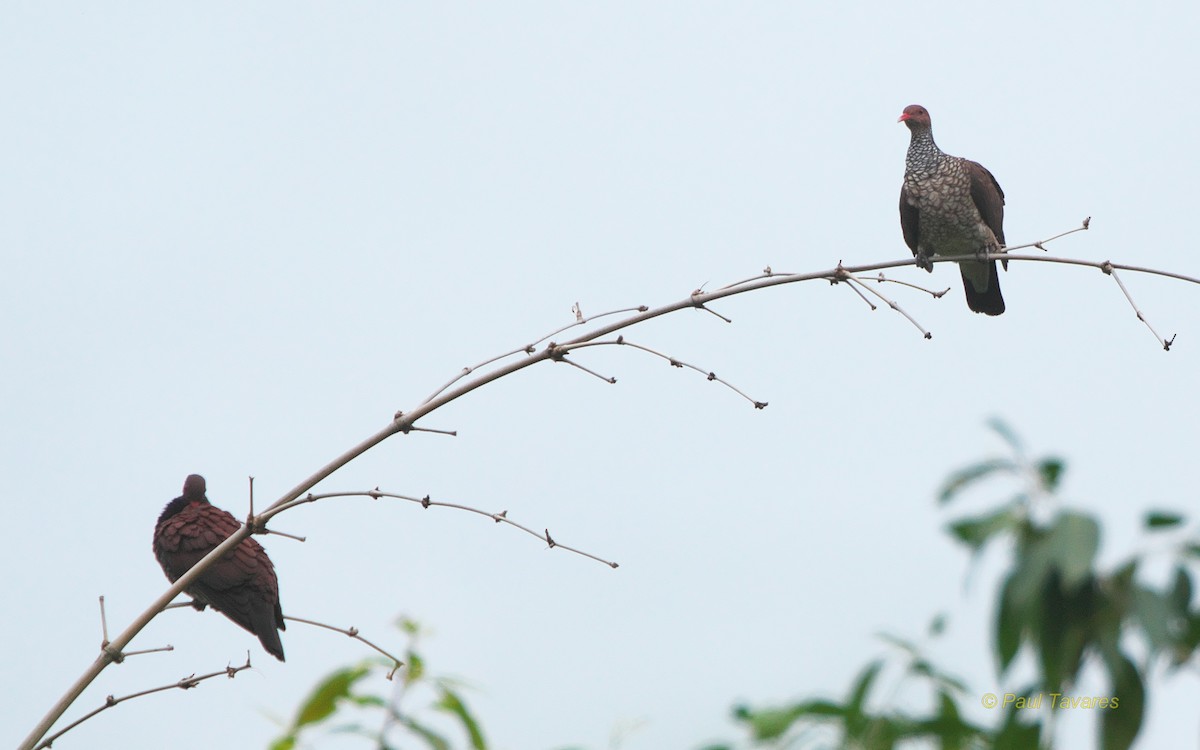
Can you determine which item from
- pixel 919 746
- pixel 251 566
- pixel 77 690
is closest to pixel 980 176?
pixel 251 566

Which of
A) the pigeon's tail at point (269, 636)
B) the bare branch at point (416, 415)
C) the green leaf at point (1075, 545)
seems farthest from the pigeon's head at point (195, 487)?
the green leaf at point (1075, 545)

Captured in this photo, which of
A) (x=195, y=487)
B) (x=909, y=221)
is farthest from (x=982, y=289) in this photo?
(x=195, y=487)

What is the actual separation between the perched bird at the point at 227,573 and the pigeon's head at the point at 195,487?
1.14 feet

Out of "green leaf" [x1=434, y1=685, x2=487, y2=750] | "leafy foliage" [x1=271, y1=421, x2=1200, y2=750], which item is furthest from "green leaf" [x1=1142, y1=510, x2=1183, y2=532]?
"green leaf" [x1=434, y1=685, x2=487, y2=750]

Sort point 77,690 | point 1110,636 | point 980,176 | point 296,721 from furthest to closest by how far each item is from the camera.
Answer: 1. point 980,176
2. point 77,690
3. point 296,721
4. point 1110,636

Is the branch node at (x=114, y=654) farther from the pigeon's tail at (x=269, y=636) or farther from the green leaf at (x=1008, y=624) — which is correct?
the pigeon's tail at (x=269, y=636)

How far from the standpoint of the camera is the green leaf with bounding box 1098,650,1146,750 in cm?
105

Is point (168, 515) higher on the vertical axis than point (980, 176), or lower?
lower

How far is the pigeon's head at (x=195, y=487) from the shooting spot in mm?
6570

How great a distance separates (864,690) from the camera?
3.60 ft

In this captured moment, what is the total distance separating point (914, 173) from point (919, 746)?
6734mm

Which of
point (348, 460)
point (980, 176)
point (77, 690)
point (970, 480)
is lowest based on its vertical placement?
point (77, 690)

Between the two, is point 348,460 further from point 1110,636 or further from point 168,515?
point 168,515

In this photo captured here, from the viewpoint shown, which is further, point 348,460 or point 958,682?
point 348,460
